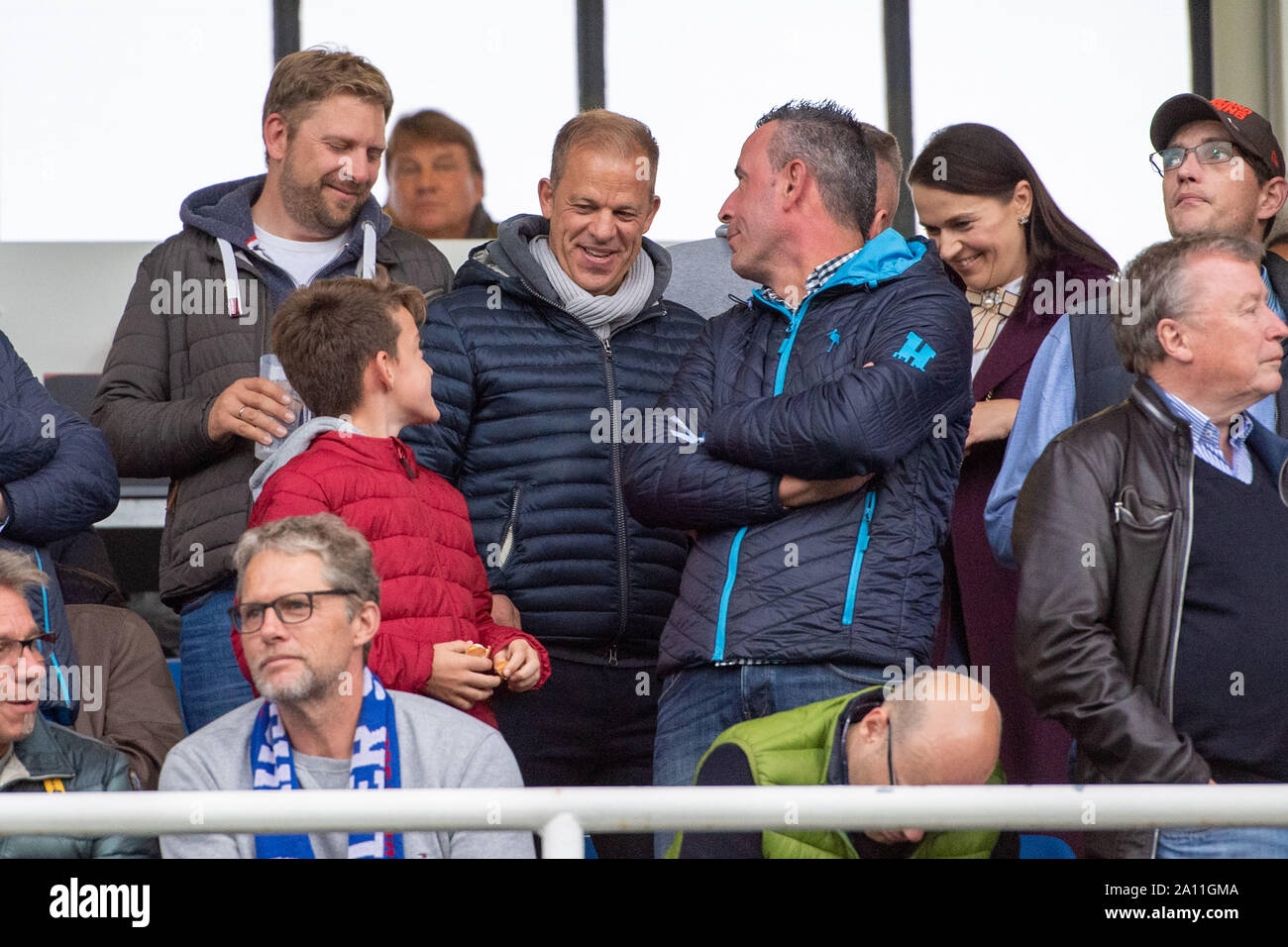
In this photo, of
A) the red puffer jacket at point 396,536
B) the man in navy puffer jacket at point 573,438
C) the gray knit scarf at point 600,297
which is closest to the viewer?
the red puffer jacket at point 396,536

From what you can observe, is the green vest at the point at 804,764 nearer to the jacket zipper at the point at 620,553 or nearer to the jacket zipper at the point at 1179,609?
the jacket zipper at the point at 1179,609

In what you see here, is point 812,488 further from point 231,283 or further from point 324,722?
point 231,283

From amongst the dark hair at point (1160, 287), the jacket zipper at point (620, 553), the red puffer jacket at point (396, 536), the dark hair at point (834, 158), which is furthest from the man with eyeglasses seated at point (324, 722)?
the dark hair at point (1160, 287)

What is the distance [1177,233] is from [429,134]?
7.37ft

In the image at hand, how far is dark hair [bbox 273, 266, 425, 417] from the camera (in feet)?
9.65

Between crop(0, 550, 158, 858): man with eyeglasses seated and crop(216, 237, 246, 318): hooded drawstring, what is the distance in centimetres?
72

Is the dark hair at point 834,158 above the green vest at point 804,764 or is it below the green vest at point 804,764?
above

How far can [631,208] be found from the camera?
3.36 metres

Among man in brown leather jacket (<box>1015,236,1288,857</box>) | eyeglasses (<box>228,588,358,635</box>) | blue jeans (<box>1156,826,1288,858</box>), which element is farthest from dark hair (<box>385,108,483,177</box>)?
blue jeans (<box>1156,826,1288,858</box>)

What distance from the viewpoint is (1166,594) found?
2.50 meters

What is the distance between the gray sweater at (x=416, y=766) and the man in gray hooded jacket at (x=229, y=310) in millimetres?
505

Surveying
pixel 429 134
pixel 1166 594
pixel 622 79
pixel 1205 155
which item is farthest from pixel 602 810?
pixel 622 79

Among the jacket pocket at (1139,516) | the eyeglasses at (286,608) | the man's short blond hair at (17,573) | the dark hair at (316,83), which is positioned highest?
the dark hair at (316,83)

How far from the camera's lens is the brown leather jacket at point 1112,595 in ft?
7.95
